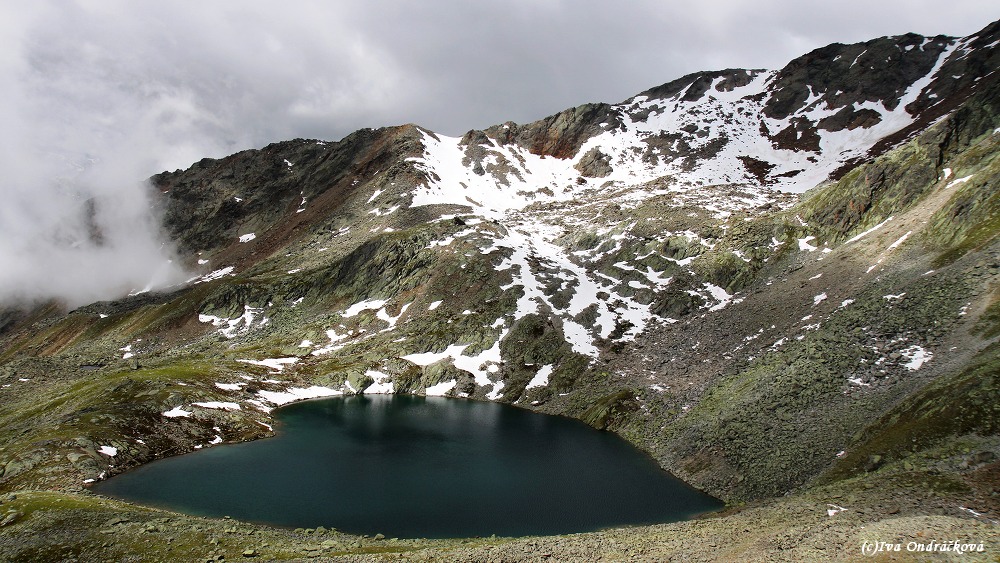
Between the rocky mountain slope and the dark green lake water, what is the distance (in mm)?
4542

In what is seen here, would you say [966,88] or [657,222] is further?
[966,88]

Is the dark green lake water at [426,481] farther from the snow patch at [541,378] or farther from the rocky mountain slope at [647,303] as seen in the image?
the snow patch at [541,378]

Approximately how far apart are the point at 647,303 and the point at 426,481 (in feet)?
203

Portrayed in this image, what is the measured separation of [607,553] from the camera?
2750 centimetres

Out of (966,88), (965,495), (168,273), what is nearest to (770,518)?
(965,495)

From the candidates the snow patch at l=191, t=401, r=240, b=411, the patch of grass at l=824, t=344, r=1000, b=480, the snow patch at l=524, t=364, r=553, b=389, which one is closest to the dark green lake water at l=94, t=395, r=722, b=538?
the snow patch at l=191, t=401, r=240, b=411

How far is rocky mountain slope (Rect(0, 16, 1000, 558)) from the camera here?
42.2 meters

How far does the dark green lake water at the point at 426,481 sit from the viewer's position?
39594 millimetres

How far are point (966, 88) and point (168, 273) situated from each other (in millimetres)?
251741

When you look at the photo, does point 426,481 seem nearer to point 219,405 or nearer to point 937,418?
point 219,405

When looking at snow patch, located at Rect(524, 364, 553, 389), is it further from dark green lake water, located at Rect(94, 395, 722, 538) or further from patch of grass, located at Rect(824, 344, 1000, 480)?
patch of grass, located at Rect(824, 344, 1000, 480)

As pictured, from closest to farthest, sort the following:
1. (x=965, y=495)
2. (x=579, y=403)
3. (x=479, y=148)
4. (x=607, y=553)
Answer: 1. (x=965, y=495)
2. (x=607, y=553)
3. (x=579, y=403)
4. (x=479, y=148)

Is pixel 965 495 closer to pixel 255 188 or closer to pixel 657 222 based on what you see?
pixel 657 222

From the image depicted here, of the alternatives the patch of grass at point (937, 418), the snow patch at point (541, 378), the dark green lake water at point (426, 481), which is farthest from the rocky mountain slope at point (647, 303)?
the dark green lake water at point (426, 481)
